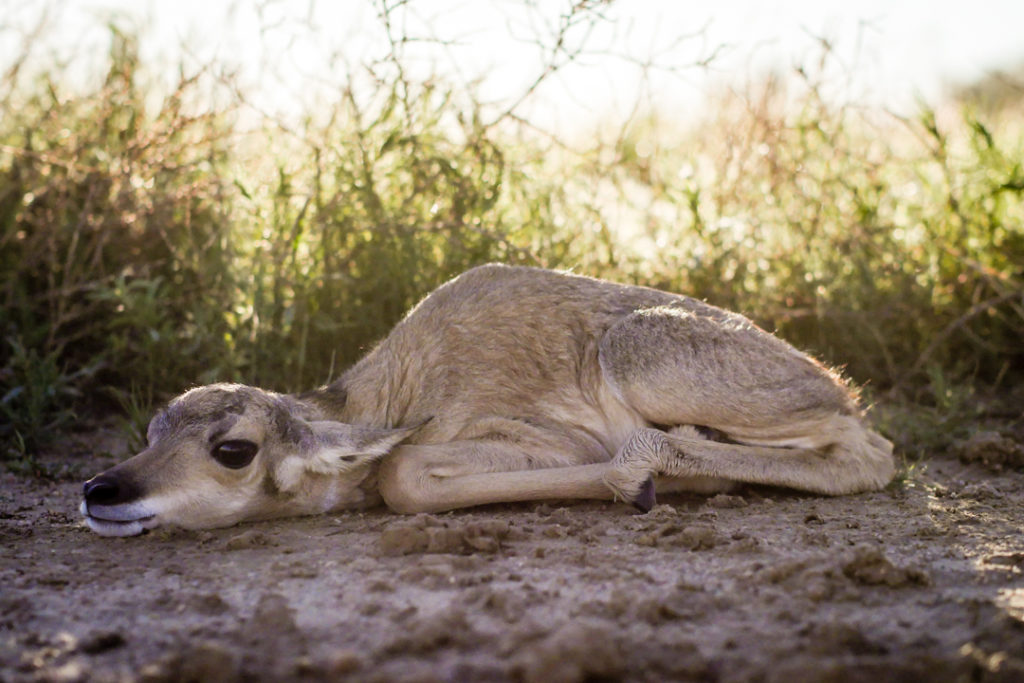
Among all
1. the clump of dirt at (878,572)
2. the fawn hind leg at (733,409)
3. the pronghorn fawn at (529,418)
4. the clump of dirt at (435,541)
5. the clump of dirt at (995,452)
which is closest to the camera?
the clump of dirt at (878,572)

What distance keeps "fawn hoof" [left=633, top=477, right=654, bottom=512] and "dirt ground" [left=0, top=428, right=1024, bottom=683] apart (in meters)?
0.10

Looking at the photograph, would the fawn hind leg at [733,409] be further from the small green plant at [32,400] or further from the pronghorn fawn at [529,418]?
the small green plant at [32,400]

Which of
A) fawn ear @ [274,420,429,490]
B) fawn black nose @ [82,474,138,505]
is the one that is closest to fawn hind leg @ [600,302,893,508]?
fawn ear @ [274,420,429,490]

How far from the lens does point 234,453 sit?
12.9 feet

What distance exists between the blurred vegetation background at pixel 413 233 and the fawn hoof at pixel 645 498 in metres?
2.22

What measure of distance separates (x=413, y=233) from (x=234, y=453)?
256 centimetres

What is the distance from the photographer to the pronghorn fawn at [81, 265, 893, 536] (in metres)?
4.05

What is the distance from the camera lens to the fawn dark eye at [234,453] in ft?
12.9

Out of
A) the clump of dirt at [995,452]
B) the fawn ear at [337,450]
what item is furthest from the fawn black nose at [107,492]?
the clump of dirt at [995,452]

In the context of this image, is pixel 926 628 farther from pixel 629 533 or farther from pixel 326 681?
A: pixel 326 681

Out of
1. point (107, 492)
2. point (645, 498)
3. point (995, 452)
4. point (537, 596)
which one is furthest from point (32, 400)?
point (995, 452)

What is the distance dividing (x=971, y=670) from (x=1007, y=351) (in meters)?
4.82

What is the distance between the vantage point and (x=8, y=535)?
154 inches

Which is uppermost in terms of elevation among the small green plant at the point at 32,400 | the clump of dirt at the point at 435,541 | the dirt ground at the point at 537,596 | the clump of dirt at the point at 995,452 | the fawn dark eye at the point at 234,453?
the small green plant at the point at 32,400
